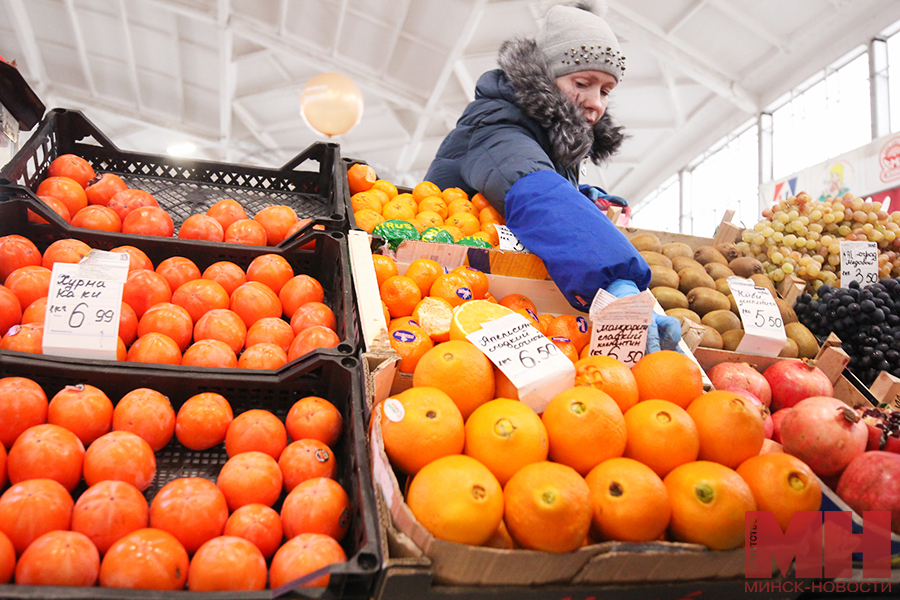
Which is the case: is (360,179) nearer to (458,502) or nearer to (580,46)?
(580,46)

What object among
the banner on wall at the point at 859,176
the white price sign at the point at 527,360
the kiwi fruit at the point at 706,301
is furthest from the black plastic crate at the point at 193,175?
the banner on wall at the point at 859,176

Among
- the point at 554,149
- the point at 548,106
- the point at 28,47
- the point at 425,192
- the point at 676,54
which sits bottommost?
the point at 425,192

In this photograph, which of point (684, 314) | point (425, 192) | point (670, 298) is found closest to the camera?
point (684, 314)

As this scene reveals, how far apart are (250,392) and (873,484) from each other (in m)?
1.38

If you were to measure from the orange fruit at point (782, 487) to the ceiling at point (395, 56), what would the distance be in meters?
6.68

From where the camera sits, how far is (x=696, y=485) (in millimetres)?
951

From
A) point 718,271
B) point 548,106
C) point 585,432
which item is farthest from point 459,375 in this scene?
point 718,271

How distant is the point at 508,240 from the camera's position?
→ 1990 millimetres

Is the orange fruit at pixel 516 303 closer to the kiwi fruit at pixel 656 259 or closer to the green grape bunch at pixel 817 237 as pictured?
the kiwi fruit at pixel 656 259

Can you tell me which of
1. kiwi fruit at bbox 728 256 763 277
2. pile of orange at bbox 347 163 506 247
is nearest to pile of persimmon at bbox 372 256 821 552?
pile of orange at bbox 347 163 506 247

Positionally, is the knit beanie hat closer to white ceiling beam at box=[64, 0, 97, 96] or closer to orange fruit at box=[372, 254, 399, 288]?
orange fruit at box=[372, 254, 399, 288]

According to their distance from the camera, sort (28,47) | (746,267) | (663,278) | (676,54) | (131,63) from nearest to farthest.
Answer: (663,278) → (746,267) → (676,54) → (28,47) → (131,63)

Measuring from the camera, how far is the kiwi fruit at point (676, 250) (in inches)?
96.7

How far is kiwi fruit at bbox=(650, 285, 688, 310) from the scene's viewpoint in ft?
6.86
